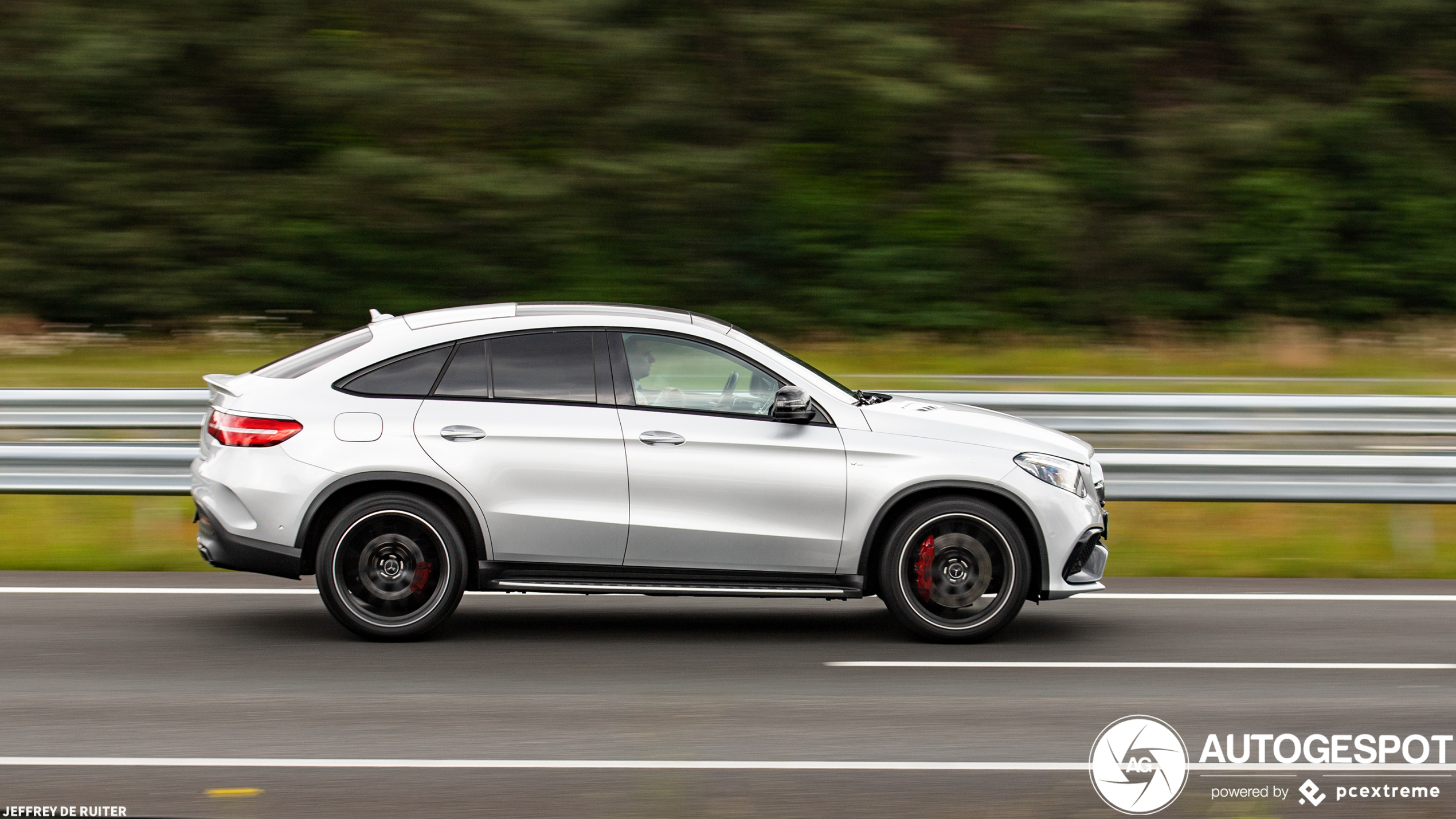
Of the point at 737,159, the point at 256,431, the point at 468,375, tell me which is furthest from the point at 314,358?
the point at 737,159

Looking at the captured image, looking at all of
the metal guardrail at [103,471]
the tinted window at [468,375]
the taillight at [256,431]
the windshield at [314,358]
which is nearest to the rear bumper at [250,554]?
the taillight at [256,431]

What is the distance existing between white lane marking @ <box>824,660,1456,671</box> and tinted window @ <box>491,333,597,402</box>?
181cm

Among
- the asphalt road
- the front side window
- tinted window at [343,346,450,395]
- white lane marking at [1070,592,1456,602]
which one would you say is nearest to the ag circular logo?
the asphalt road

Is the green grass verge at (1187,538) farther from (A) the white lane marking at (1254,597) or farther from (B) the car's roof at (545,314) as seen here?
(B) the car's roof at (545,314)

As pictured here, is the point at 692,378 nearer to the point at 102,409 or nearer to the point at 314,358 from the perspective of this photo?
the point at 314,358

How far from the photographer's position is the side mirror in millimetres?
7141

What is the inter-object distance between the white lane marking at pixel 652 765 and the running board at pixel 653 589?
5.43 feet

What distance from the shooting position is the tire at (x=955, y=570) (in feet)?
23.7

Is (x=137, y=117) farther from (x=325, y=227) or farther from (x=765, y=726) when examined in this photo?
(x=765, y=726)

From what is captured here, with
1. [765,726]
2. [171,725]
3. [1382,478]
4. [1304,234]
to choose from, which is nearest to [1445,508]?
[1382,478]

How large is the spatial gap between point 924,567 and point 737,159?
12936 millimetres

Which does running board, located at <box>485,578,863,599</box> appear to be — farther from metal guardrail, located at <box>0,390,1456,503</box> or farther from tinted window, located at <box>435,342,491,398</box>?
metal guardrail, located at <box>0,390,1456,503</box>

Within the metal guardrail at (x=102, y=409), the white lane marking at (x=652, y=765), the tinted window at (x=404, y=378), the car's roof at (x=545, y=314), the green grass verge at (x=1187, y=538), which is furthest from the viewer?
the metal guardrail at (x=102, y=409)

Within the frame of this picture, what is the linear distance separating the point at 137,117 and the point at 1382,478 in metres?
16.2
